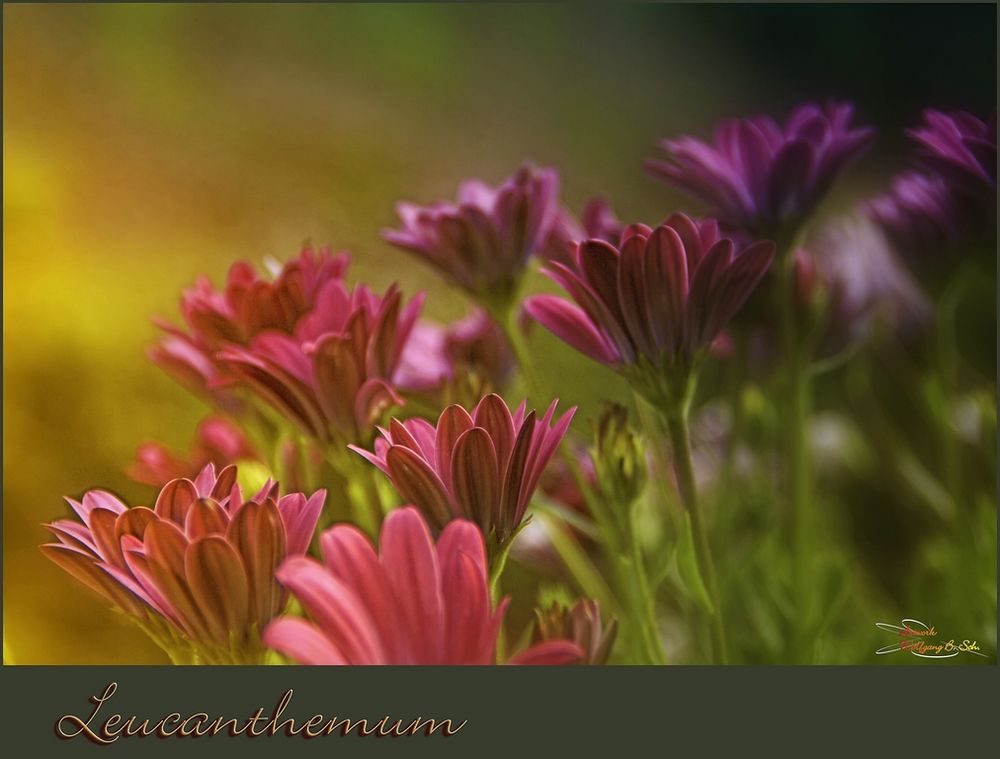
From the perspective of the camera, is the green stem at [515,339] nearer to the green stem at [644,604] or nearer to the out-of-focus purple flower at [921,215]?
the green stem at [644,604]

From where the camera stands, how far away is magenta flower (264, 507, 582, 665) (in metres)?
0.21

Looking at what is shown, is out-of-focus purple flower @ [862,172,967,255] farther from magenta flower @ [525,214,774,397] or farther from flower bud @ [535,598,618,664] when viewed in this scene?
flower bud @ [535,598,618,664]

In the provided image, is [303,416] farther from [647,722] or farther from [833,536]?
[833,536]

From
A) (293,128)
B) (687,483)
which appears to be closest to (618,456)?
(687,483)

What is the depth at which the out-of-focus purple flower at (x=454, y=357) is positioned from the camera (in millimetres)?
346

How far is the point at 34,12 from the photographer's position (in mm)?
417

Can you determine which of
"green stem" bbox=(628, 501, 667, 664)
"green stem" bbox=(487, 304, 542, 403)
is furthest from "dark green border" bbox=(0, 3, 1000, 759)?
"green stem" bbox=(487, 304, 542, 403)

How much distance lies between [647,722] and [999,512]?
7.2 inches

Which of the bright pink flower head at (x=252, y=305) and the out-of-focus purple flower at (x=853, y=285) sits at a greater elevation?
the bright pink flower head at (x=252, y=305)

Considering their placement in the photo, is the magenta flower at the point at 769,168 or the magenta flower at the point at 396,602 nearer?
the magenta flower at the point at 396,602

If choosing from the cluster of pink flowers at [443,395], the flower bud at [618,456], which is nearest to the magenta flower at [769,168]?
the cluster of pink flowers at [443,395]

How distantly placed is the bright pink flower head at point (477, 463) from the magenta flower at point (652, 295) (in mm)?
42

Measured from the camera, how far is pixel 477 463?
24 centimetres

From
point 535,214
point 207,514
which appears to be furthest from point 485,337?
point 207,514
